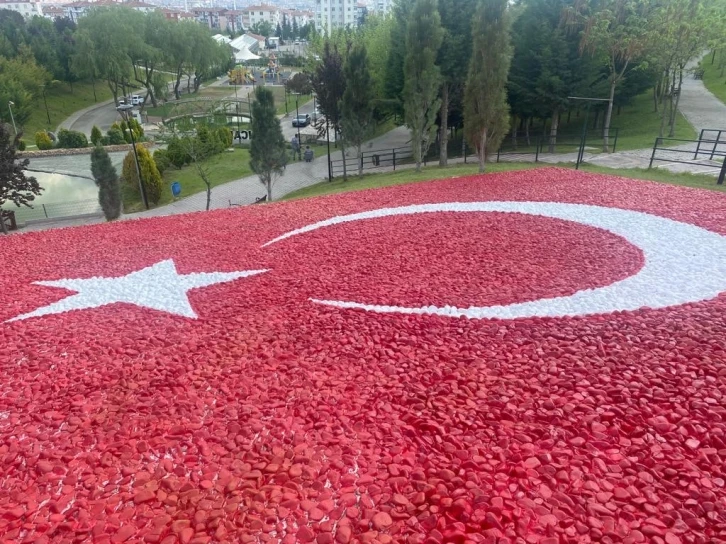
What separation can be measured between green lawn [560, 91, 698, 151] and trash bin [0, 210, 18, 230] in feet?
80.9

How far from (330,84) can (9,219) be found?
15.8m

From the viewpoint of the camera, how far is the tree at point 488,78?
16.6m

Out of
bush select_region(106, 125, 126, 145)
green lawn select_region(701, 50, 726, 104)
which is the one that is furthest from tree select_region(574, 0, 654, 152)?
bush select_region(106, 125, 126, 145)

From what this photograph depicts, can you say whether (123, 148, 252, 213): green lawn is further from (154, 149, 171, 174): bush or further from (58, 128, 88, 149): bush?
(58, 128, 88, 149): bush

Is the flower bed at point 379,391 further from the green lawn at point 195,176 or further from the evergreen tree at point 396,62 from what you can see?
the evergreen tree at point 396,62

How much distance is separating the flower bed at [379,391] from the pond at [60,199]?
614 inches

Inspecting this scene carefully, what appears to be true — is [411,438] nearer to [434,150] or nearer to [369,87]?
[369,87]

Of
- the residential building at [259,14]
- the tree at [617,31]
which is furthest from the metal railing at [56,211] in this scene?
the residential building at [259,14]

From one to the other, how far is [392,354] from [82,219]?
2020 cm

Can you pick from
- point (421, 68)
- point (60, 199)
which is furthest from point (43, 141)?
point (421, 68)

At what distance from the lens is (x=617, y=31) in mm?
21234

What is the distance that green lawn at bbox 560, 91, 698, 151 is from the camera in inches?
994

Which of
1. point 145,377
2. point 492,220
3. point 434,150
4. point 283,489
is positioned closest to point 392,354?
point 283,489

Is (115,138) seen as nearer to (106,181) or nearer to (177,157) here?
(177,157)
